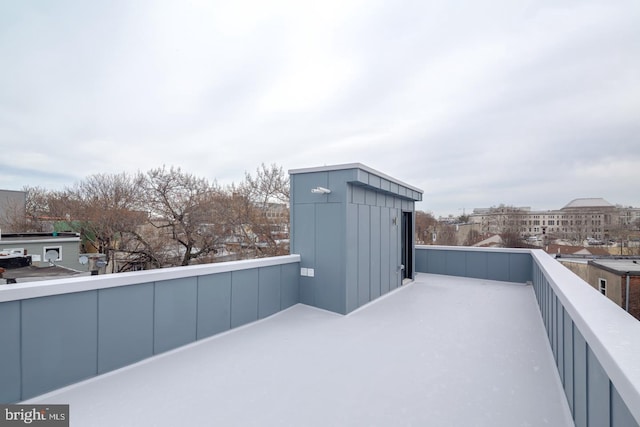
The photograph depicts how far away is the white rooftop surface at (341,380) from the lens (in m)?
Answer: 2.10

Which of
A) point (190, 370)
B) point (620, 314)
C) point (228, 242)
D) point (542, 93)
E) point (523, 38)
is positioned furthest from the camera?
point (228, 242)

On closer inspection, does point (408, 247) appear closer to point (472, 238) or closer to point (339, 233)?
point (339, 233)

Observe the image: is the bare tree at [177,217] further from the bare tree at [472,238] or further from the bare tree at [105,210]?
the bare tree at [472,238]

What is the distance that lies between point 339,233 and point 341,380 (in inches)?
92.6

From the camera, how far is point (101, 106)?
33.7 feet

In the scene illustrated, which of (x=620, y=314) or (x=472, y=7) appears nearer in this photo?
(x=620, y=314)

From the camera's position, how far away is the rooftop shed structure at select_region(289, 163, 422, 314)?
461 centimetres

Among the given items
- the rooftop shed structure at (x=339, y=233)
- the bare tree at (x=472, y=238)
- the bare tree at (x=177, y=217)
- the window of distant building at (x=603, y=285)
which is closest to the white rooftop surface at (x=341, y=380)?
the rooftop shed structure at (x=339, y=233)

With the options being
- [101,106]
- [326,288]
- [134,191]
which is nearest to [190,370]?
[326,288]

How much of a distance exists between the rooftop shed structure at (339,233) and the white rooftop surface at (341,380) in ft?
2.39

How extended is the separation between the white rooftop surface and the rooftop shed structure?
73 centimetres

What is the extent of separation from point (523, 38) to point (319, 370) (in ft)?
23.3

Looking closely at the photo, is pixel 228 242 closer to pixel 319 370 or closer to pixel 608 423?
pixel 319 370

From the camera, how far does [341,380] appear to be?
8.55 feet
